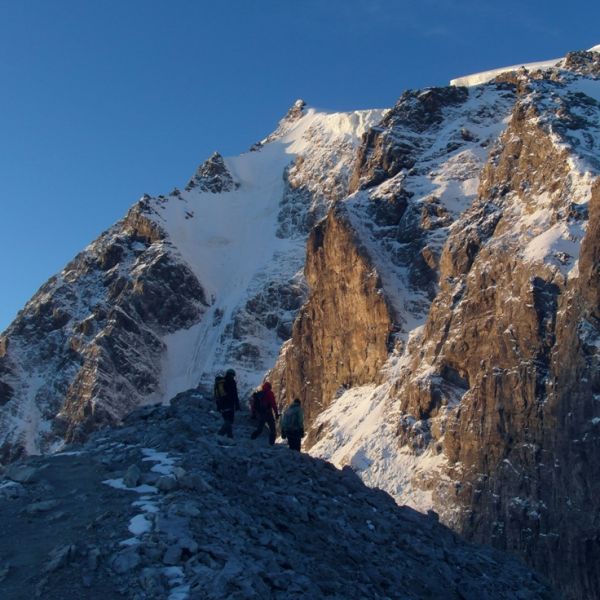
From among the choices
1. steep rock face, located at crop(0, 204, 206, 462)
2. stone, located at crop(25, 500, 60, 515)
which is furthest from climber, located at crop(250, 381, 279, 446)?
steep rock face, located at crop(0, 204, 206, 462)

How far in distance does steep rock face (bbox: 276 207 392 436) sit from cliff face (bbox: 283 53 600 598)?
0.34 metres

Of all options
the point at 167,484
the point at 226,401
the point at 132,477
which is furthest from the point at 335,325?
the point at 167,484

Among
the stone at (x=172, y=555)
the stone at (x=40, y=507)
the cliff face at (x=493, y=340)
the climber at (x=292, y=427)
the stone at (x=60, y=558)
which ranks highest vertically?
the cliff face at (x=493, y=340)

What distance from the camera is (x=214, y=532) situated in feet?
55.1

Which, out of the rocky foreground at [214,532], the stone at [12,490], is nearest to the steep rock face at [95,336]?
the rocky foreground at [214,532]

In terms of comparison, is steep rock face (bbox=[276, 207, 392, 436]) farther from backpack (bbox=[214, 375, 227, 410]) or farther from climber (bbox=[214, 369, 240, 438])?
backpack (bbox=[214, 375, 227, 410])

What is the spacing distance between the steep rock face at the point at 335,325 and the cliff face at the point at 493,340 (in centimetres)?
34

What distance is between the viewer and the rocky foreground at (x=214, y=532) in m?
15.4

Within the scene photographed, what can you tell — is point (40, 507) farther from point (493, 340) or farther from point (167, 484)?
point (493, 340)

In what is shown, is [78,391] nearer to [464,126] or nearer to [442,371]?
[464,126]

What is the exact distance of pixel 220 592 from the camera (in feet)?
47.6

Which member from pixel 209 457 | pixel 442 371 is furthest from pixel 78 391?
pixel 209 457

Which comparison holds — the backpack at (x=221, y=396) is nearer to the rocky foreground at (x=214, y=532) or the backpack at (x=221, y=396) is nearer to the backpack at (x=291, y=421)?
the rocky foreground at (x=214, y=532)

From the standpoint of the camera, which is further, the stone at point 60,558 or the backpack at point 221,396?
the backpack at point 221,396
